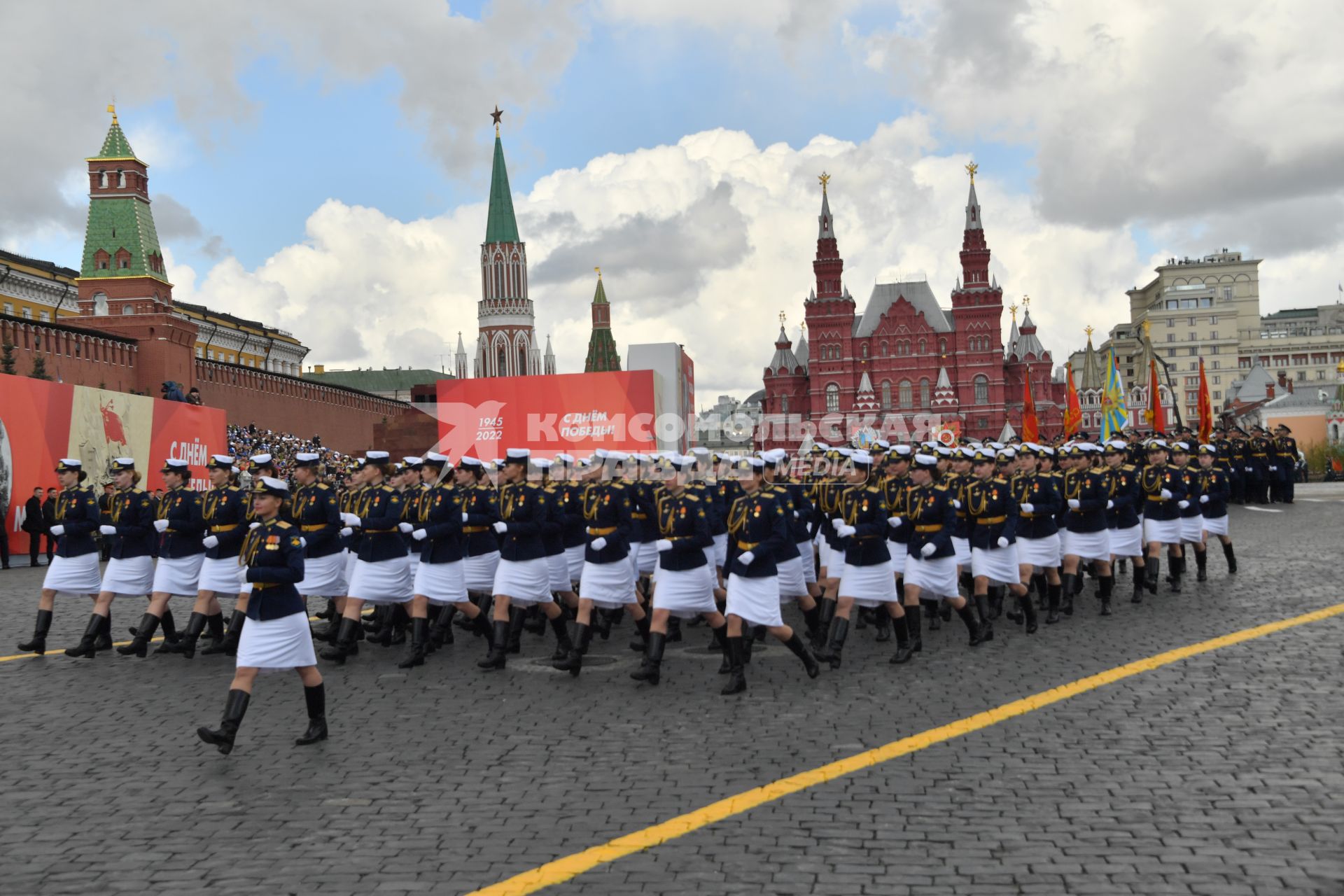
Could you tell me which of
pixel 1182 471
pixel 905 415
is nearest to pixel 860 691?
pixel 1182 471

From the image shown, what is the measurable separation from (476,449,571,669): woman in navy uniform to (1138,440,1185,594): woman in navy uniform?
830 centimetres

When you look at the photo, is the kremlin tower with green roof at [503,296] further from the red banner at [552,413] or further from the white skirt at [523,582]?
the white skirt at [523,582]

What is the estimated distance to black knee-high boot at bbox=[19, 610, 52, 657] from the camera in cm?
1208

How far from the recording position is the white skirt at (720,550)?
13.2 meters

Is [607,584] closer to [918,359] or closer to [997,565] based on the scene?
[997,565]

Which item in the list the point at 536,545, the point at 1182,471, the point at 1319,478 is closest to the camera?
the point at 536,545

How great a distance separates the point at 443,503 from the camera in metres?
12.0

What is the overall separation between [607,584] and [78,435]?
20115 millimetres

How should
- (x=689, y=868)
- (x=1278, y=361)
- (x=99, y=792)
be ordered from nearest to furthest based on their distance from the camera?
1. (x=689, y=868)
2. (x=99, y=792)
3. (x=1278, y=361)

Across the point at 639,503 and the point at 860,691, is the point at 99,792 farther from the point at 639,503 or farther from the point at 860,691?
the point at 639,503

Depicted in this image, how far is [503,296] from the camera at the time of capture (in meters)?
132

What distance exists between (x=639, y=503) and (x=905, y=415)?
92.0m

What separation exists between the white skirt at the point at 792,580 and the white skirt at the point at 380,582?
12.6ft

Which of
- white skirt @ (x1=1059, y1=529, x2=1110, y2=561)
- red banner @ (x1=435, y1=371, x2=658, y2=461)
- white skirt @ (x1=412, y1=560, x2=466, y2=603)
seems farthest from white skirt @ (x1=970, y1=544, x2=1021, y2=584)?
red banner @ (x1=435, y1=371, x2=658, y2=461)
